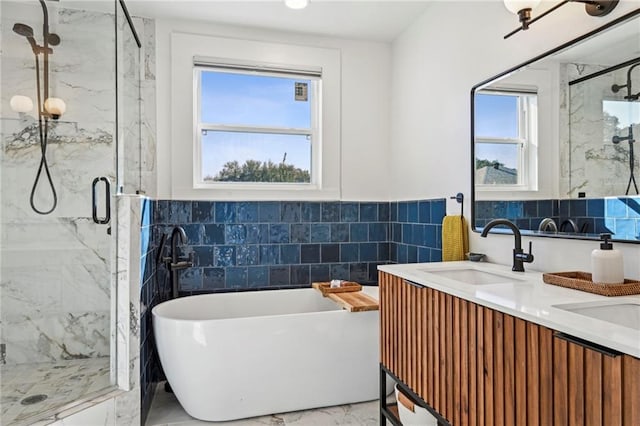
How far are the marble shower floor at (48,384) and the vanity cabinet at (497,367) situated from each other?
165 cm

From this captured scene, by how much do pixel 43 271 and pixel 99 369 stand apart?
0.77 metres

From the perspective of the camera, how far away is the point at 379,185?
3.48 m

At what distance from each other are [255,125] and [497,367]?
2620mm

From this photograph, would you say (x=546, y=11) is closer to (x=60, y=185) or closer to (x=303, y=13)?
(x=303, y=13)

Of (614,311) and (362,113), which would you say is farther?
(362,113)

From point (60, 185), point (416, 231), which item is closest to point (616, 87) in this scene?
point (416, 231)

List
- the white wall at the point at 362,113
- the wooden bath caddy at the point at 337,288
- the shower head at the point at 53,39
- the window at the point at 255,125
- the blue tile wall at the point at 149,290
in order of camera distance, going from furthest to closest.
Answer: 1. the white wall at the point at 362,113
2. the window at the point at 255,125
3. the wooden bath caddy at the point at 337,288
4. the shower head at the point at 53,39
5. the blue tile wall at the point at 149,290

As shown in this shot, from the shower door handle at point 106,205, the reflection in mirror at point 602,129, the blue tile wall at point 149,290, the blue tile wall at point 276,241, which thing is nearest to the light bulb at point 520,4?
the reflection in mirror at point 602,129

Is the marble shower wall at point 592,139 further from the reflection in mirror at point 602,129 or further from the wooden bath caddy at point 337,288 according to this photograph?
the wooden bath caddy at point 337,288

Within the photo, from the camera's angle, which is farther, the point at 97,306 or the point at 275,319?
the point at 97,306

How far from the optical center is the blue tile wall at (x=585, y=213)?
1.44m

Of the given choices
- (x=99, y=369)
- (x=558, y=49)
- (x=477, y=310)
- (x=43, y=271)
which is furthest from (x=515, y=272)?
(x=43, y=271)

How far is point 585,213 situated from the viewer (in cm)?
163

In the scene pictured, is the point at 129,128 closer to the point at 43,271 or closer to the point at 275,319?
the point at 43,271
